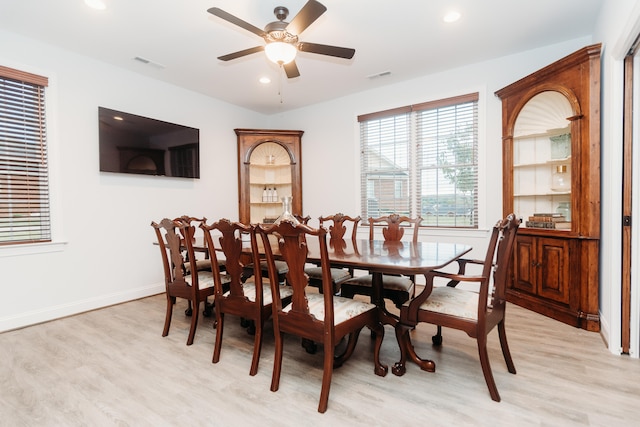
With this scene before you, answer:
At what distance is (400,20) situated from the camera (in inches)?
116

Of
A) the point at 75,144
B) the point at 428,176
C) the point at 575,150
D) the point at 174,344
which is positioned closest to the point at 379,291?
the point at 174,344

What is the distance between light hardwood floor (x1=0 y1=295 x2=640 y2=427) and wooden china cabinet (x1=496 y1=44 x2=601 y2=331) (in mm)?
447

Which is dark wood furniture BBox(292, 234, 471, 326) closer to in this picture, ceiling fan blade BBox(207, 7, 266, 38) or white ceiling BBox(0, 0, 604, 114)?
ceiling fan blade BBox(207, 7, 266, 38)

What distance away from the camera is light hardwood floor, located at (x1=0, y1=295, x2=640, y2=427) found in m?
1.70

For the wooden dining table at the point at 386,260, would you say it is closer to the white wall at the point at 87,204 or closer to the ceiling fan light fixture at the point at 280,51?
the ceiling fan light fixture at the point at 280,51

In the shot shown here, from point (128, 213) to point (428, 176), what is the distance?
12.7ft

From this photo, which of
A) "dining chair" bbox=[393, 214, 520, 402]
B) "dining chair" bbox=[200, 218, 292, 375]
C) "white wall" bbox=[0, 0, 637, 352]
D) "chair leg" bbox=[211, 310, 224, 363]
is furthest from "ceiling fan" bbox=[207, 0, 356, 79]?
"chair leg" bbox=[211, 310, 224, 363]

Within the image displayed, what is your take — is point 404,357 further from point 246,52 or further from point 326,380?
point 246,52

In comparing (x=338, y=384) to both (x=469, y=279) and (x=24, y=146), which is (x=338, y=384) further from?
(x=24, y=146)

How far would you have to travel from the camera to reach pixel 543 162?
338cm

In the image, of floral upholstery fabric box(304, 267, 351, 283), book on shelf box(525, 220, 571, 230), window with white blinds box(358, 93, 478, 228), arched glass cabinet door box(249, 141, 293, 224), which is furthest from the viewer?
arched glass cabinet door box(249, 141, 293, 224)

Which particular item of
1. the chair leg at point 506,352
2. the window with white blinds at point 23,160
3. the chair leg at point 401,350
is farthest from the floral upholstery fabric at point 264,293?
the window with white blinds at point 23,160

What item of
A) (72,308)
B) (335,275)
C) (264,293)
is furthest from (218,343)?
(72,308)

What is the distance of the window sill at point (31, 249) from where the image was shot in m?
3.01
